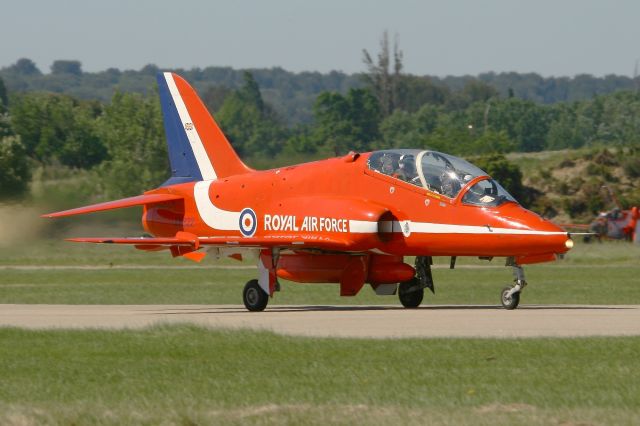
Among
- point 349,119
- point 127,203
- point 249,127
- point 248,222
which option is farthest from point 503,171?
point 249,127

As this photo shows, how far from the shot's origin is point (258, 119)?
6929 inches

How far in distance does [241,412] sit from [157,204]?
15.7 metres

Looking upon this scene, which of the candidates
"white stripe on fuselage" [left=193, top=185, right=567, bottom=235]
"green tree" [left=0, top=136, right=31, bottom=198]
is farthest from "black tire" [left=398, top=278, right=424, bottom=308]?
"green tree" [left=0, top=136, right=31, bottom=198]

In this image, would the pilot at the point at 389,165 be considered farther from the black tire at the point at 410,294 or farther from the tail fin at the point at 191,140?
the tail fin at the point at 191,140

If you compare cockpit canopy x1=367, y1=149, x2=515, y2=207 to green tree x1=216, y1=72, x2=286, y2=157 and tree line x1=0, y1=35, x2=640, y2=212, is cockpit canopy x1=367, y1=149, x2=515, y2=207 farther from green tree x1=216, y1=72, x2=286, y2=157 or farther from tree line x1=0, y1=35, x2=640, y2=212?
green tree x1=216, y1=72, x2=286, y2=157

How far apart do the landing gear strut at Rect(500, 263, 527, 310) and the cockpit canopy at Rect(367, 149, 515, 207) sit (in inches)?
46.9

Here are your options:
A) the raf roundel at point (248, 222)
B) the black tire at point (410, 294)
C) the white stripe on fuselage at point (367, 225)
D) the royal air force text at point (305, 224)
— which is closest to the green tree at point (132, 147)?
the white stripe on fuselage at point (367, 225)

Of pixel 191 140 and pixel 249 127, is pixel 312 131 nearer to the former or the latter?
pixel 249 127

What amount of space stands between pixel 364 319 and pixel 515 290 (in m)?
3.11

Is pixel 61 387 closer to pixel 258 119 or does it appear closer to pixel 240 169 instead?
pixel 240 169

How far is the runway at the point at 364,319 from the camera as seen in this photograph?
60.5 ft

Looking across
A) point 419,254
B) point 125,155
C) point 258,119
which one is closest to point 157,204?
point 419,254

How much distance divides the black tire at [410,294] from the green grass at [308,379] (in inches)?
282

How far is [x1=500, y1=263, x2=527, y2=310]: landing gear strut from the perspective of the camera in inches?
893
